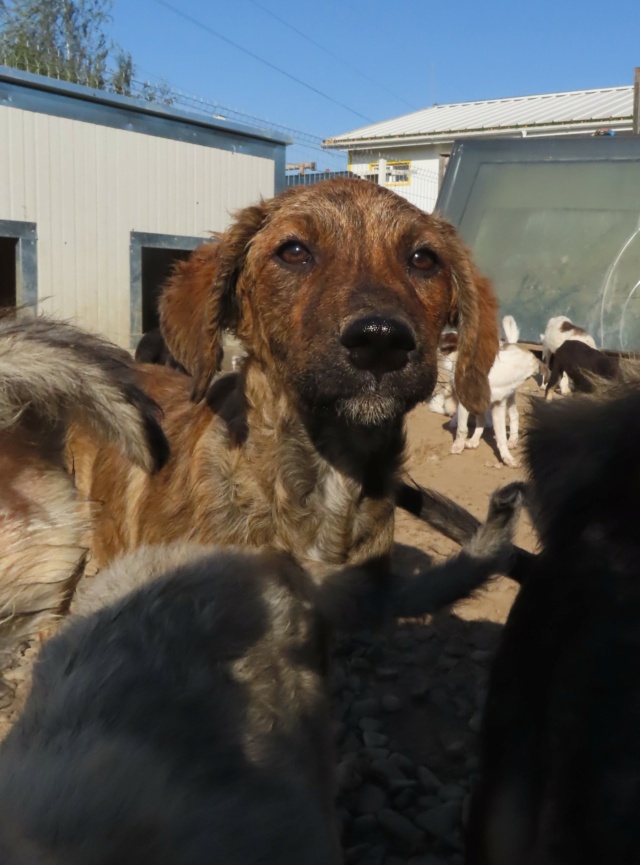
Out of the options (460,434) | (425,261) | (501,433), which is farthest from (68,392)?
(460,434)

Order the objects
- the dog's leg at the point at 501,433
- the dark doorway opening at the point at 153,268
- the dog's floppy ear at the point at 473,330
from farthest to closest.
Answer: the dark doorway opening at the point at 153,268 → the dog's leg at the point at 501,433 → the dog's floppy ear at the point at 473,330

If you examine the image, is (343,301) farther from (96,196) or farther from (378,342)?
(96,196)

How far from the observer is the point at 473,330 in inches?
132

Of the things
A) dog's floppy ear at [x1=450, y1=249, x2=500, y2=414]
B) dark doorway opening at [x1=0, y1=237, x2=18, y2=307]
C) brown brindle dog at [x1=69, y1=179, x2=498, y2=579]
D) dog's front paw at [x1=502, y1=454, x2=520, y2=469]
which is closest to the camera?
brown brindle dog at [x1=69, y1=179, x2=498, y2=579]

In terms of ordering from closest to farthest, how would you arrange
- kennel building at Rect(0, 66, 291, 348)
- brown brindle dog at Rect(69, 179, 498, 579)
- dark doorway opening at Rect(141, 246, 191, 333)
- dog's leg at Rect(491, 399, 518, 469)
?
brown brindle dog at Rect(69, 179, 498, 579) < dog's leg at Rect(491, 399, 518, 469) < kennel building at Rect(0, 66, 291, 348) < dark doorway opening at Rect(141, 246, 191, 333)

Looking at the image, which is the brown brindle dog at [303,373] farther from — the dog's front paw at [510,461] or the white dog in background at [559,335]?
the white dog in background at [559,335]

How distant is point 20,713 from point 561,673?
1069mm

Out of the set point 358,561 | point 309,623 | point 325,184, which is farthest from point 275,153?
point 309,623

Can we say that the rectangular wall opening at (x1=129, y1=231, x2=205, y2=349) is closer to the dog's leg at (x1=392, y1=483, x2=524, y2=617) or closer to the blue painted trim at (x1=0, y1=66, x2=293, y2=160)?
the blue painted trim at (x1=0, y1=66, x2=293, y2=160)

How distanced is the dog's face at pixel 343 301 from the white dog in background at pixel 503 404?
5.17 m

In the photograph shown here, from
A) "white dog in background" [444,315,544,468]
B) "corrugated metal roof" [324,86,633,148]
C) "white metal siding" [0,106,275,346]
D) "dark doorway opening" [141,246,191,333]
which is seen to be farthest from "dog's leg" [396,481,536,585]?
"corrugated metal roof" [324,86,633,148]

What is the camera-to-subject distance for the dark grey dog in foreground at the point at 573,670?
1476 mm

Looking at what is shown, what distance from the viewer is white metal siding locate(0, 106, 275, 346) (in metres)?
10.6

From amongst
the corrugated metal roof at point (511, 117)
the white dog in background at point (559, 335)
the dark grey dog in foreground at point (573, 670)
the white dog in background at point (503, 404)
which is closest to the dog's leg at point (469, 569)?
the dark grey dog in foreground at point (573, 670)
